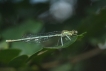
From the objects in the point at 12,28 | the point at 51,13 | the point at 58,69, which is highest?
the point at 51,13

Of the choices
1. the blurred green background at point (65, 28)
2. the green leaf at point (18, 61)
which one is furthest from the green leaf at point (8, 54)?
the blurred green background at point (65, 28)

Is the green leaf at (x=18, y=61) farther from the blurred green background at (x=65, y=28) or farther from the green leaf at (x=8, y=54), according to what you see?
the blurred green background at (x=65, y=28)

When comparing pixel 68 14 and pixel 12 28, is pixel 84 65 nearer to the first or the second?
pixel 68 14

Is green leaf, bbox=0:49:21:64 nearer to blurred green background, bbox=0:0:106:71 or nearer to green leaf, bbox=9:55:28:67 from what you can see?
green leaf, bbox=9:55:28:67

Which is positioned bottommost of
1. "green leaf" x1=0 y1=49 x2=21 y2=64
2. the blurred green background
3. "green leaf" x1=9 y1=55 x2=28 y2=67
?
"green leaf" x1=9 y1=55 x2=28 y2=67

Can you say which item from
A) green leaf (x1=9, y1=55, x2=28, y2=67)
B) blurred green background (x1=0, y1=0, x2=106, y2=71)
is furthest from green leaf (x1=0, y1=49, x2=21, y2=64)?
blurred green background (x1=0, y1=0, x2=106, y2=71)

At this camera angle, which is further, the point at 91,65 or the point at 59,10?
the point at 59,10

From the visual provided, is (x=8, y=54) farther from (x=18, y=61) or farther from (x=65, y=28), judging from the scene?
(x=65, y=28)

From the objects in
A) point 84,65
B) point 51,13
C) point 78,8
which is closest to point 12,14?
point 51,13

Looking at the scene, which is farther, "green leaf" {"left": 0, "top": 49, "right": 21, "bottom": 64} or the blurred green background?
the blurred green background
